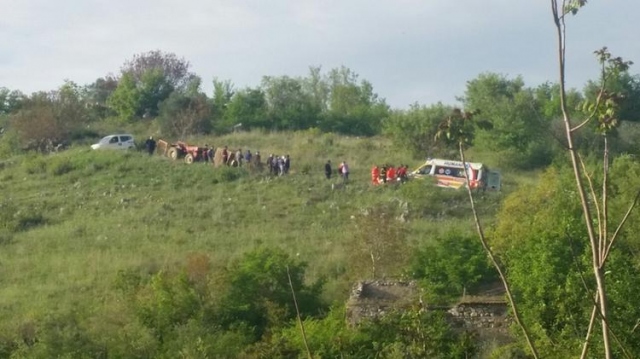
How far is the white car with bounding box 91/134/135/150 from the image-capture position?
54.8m

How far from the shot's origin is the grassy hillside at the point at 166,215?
3503cm

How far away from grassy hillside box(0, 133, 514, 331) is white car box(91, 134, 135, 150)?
2.58ft

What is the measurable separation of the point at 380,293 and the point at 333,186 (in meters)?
16.8

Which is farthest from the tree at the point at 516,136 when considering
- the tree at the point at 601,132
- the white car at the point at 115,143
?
the tree at the point at 601,132

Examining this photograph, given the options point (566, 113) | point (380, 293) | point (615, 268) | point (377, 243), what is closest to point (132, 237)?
point (377, 243)

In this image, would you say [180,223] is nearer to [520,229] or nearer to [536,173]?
[520,229]

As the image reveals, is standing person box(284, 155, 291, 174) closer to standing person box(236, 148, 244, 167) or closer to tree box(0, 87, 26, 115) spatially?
standing person box(236, 148, 244, 167)

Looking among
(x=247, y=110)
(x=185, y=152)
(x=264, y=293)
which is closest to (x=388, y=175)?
(x=185, y=152)

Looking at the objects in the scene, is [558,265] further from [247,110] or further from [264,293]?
[247,110]

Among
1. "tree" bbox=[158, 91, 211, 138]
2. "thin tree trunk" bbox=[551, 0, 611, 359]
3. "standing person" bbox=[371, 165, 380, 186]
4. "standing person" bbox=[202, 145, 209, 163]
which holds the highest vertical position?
"thin tree trunk" bbox=[551, 0, 611, 359]

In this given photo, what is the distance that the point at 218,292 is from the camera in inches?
1189

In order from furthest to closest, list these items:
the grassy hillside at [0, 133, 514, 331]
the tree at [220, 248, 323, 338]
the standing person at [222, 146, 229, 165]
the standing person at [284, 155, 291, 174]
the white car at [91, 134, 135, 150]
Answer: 1. the white car at [91, 134, 135, 150]
2. the standing person at [222, 146, 229, 165]
3. the standing person at [284, 155, 291, 174]
4. the grassy hillside at [0, 133, 514, 331]
5. the tree at [220, 248, 323, 338]

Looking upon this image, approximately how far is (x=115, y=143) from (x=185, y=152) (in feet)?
15.8

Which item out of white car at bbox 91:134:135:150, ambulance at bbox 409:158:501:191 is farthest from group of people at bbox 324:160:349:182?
white car at bbox 91:134:135:150
